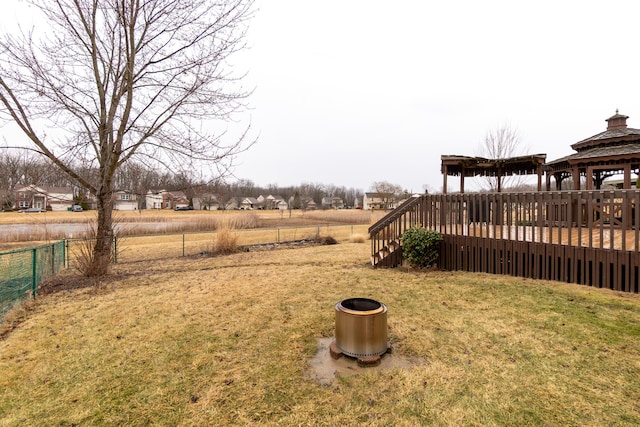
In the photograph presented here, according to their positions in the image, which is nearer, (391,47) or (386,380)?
(386,380)

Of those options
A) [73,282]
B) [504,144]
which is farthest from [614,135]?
[73,282]

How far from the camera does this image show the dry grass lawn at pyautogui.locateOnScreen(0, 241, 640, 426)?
234 centimetres

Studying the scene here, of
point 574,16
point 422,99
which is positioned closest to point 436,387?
point 574,16

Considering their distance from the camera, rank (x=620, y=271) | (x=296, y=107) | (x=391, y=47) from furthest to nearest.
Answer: (x=296, y=107)
(x=391, y=47)
(x=620, y=271)

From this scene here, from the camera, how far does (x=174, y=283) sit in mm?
6715

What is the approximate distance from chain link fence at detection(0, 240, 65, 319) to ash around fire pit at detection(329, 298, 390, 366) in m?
5.19

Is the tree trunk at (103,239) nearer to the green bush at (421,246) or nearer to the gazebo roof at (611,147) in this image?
the green bush at (421,246)

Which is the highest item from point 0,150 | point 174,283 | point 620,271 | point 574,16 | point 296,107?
point 574,16

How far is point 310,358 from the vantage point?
323 cm

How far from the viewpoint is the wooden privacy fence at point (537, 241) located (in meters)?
4.77

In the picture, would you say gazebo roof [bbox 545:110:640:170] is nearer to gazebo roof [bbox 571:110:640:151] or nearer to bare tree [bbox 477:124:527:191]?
gazebo roof [bbox 571:110:640:151]

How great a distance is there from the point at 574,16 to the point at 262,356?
46.2ft

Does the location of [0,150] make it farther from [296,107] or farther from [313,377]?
[296,107]

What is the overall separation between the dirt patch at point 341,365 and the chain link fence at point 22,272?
5.00m
